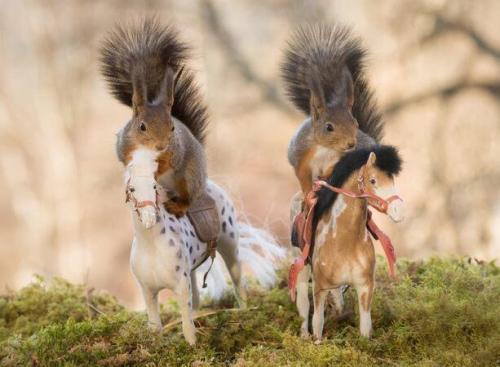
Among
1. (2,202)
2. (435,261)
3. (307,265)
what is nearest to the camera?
(307,265)

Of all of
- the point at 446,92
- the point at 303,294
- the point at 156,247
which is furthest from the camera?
the point at 446,92

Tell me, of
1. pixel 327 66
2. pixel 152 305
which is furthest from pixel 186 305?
pixel 327 66

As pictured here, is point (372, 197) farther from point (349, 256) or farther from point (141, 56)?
point (141, 56)

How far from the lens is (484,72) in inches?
243

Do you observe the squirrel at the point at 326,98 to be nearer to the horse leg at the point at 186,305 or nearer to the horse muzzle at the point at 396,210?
the horse muzzle at the point at 396,210

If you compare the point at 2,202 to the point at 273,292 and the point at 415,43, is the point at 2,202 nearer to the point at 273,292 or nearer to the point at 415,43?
the point at 415,43

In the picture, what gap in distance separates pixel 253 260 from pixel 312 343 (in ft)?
3.07

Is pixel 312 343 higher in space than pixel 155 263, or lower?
lower

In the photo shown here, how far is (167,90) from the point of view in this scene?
2.52 m

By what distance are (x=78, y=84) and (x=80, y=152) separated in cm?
64

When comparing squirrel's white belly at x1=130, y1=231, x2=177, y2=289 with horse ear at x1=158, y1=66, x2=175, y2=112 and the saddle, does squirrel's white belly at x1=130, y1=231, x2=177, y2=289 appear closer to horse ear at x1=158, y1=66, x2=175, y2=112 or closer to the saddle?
the saddle

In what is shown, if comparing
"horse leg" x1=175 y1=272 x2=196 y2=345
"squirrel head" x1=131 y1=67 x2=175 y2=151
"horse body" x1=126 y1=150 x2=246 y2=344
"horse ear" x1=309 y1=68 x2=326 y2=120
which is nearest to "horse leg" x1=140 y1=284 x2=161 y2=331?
"horse body" x1=126 y1=150 x2=246 y2=344

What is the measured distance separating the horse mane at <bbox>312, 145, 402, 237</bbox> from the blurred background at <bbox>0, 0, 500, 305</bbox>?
10.5 feet

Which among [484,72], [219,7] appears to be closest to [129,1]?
[219,7]
